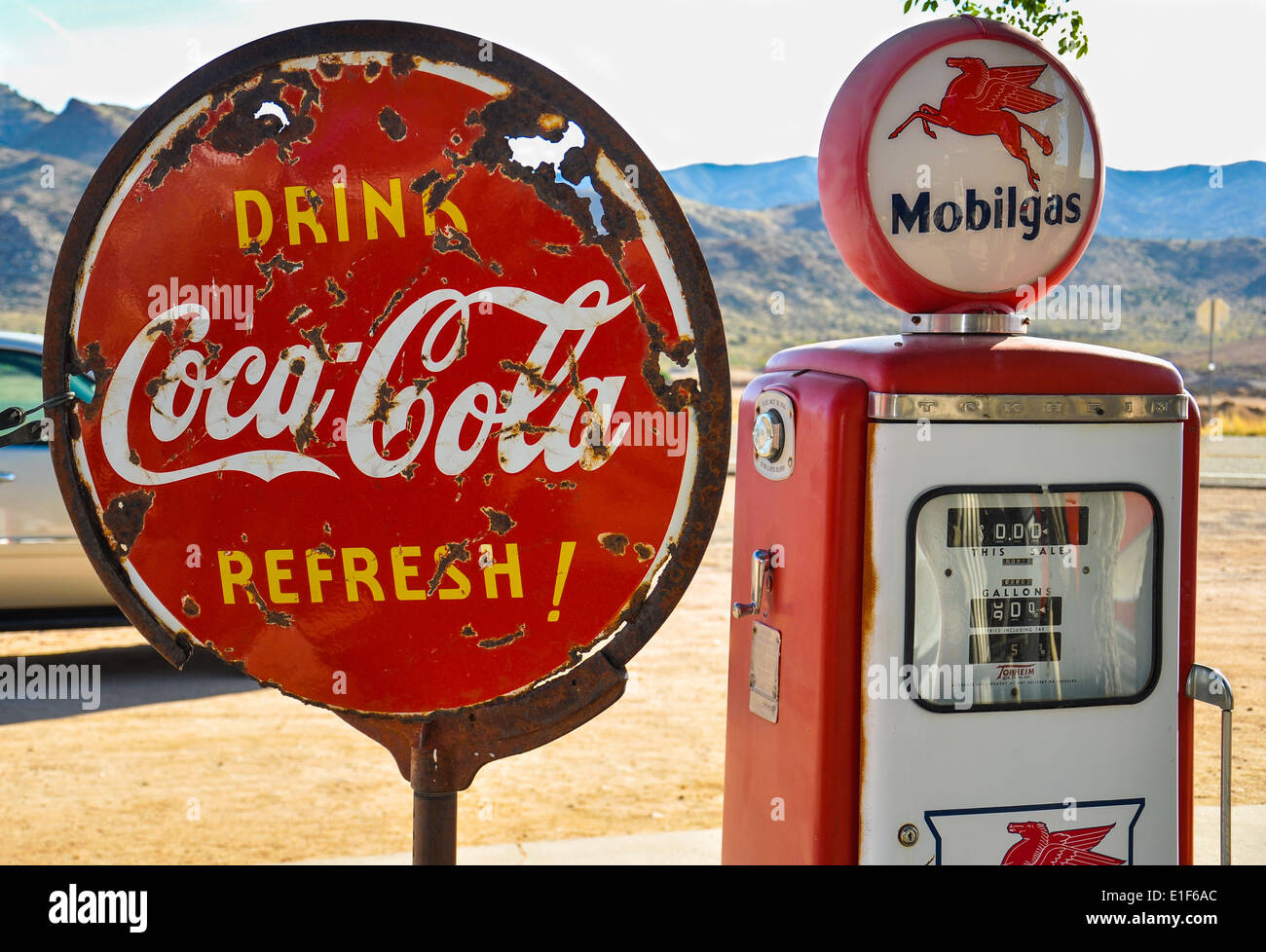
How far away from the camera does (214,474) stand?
6.40 feet

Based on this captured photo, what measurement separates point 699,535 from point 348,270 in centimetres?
73

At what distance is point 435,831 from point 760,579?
2.78 ft

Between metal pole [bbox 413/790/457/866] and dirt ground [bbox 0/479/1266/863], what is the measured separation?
200 cm

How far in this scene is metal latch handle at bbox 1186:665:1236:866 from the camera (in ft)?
7.43

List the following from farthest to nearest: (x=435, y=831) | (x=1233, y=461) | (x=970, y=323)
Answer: (x=1233, y=461) < (x=970, y=323) < (x=435, y=831)

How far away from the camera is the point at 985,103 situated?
2.31 meters

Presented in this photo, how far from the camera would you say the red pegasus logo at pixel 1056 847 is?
2.29 m

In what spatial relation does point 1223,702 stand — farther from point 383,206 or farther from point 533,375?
point 383,206

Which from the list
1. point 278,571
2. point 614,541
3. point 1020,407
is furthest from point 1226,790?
point 278,571

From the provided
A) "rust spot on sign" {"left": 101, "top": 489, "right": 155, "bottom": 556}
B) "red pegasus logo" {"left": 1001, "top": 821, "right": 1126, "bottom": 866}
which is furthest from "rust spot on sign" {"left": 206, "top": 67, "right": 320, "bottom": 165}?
"red pegasus logo" {"left": 1001, "top": 821, "right": 1126, "bottom": 866}

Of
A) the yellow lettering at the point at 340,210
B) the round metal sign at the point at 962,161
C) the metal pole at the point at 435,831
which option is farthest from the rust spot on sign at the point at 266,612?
the round metal sign at the point at 962,161

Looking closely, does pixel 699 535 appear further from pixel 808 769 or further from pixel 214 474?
pixel 214 474

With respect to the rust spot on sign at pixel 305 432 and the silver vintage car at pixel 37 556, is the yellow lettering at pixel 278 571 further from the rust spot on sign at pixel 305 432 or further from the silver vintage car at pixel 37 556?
the silver vintage car at pixel 37 556

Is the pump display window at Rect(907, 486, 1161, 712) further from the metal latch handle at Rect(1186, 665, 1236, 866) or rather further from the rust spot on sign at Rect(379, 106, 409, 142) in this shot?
the rust spot on sign at Rect(379, 106, 409, 142)
